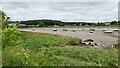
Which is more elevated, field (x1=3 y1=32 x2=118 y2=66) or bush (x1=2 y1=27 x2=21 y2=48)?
bush (x1=2 y1=27 x2=21 y2=48)

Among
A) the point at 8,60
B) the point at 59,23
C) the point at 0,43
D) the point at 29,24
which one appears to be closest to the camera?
the point at 8,60

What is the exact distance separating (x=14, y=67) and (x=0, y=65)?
371 mm

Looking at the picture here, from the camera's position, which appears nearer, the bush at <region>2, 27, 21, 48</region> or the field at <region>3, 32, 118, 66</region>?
the field at <region>3, 32, 118, 66</region>

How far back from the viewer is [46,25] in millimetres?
134250

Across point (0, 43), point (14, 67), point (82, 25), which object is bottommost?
point (82, 25)

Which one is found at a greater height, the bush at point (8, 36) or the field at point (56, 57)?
the bush at point (8, 36)

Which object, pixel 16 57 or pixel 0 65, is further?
pixel 16 57

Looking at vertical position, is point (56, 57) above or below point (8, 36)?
below

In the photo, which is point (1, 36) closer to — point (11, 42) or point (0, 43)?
point (0, 43)

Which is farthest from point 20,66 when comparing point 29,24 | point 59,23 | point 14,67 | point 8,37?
point 59,23

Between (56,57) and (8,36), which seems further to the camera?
(56,57)

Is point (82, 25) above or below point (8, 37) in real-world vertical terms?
below

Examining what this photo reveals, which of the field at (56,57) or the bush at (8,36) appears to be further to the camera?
the bush at (8,36)

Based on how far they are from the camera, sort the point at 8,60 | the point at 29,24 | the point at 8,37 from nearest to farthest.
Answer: the point at 8,60 → the point at 8,37 → the point at 29,24
